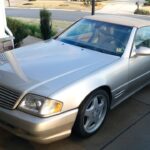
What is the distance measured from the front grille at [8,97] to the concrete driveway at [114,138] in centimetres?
59

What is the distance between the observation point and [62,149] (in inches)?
146

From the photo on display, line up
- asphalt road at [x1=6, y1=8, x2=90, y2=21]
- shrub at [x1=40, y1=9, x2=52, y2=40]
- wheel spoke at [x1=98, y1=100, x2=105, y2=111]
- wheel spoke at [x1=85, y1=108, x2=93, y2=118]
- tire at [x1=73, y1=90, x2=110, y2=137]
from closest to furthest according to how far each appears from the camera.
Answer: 1. tire at [x1=73, y1=90, x2=110, y2=137]
2. wheel spoke at [x1=85, y1=108, x2=93, y2=118]
3. wheel spoke at [x1=98, y1=100, x2=105, y2=111]
4. shrub at [x1=40, y1=9, x2=52, y2=40]
5. asphalt road at [x1=6, y1=8, x2=90, y2=21]

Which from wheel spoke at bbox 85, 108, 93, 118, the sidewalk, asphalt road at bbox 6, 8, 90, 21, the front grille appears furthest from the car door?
the sidewalk

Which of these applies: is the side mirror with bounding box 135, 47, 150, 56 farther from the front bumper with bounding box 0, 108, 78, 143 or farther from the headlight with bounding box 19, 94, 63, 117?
the headlight with bounding box 19, 94, 63, 117

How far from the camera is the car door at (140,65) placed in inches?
179

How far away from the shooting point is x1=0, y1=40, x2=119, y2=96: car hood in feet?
11.4

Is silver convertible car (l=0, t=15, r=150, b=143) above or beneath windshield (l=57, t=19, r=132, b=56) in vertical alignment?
beneath

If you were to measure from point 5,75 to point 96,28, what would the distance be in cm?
184

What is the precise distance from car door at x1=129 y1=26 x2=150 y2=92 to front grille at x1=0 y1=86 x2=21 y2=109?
5.92 ft

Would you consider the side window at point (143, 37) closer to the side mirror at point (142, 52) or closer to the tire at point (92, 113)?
the side mirror at point (142, 52)

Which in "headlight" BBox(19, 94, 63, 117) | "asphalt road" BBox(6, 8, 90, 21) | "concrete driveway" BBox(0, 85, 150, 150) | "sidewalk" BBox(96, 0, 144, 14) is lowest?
"sidewalk" BBox(96, 0, 144, 14)

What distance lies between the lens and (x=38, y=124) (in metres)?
3.21

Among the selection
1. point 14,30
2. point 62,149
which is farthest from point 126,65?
point 14,30

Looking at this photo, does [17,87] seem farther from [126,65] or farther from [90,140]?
[126,65]
